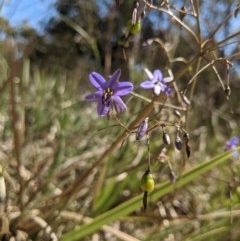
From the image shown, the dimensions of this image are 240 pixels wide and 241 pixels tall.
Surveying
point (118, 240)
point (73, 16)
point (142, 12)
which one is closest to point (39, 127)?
point (118, 240)

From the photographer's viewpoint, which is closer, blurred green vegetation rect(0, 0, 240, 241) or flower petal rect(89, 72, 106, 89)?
flower petal rect(89, 72, 106, 89)

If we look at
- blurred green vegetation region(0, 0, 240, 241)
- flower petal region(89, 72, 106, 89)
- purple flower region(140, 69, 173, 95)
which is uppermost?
flower petal region(89, 72, 106, 89)

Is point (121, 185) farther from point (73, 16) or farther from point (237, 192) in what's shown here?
point (73, 16)

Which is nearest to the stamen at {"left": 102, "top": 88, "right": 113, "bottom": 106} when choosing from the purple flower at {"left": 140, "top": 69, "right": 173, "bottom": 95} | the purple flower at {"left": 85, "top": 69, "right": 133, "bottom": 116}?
Answer: the purple flower at {"left": 85, "top": 69, "right": 133, "bottom": 116}

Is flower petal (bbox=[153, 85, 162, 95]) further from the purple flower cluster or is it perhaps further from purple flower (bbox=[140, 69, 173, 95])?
the purple flower cluster

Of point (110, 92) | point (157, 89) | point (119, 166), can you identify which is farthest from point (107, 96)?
point (119, 166)

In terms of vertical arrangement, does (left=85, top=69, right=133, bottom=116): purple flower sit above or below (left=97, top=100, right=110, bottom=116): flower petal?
above

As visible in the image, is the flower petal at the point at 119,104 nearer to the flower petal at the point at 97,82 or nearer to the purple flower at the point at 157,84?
the flower petal at the point at 97,82
